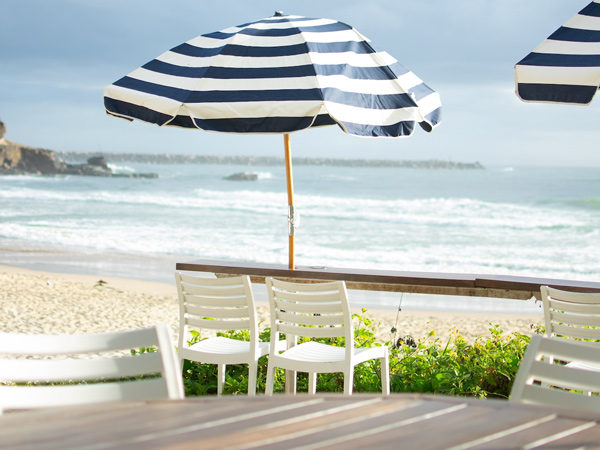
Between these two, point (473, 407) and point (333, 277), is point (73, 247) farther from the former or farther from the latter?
point (473, 407)

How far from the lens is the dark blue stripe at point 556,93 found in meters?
2.95

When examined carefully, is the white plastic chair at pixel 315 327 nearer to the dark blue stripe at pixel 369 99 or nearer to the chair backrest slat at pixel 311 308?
the chair backrest slat at pixel 311 308

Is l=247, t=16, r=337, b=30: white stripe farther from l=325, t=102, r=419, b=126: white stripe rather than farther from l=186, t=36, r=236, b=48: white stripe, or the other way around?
l=325, t=102, r=419, b=126: white stripe

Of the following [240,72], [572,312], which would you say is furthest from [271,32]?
[572,312]

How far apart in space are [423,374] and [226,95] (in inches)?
73.1

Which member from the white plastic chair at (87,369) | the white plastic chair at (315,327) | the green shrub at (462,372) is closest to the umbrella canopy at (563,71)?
the white plastic chair at (315,327)

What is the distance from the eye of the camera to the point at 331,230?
19.6m

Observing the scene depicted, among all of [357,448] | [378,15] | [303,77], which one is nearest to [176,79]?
[303,77]

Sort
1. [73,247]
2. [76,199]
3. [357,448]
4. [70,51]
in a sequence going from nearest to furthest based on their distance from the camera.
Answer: [357,448] → [73,247] → [76,199] → [70,51]

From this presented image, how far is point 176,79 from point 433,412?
302 centimetres

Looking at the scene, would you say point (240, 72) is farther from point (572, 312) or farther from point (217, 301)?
→ point (572, 312)

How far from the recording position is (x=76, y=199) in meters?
27.5

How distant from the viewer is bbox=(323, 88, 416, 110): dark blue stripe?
11.3 feet

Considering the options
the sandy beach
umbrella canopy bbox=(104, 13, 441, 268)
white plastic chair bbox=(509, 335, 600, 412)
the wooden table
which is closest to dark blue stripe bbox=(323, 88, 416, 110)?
umbrella canopy bbox=(104, 13, 441, 268)
